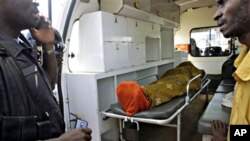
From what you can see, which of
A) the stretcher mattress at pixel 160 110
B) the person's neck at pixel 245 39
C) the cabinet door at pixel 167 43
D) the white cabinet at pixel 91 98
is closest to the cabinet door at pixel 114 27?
the white cabinet at pixel 91 98

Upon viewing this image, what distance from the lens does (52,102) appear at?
1052 mm

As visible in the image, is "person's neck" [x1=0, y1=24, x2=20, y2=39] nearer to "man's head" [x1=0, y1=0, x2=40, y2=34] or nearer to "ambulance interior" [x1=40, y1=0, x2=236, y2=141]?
"man's head" [x1=0, y1=0, x2=40, y2=34]

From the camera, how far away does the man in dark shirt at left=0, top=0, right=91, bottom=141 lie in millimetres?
840

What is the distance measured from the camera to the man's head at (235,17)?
3.39 feet

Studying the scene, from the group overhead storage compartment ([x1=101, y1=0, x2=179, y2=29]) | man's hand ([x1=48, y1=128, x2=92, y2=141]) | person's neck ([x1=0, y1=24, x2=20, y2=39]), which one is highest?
overhead storage compartment ([x1=101, y1=0, x2=179, y2=29])

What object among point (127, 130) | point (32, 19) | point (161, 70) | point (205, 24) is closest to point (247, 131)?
point (32, 19)

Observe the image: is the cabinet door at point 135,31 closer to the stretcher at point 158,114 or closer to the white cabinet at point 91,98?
the white cabinet at point 91,98

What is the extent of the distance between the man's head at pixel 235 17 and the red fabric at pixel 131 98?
4.80 ft

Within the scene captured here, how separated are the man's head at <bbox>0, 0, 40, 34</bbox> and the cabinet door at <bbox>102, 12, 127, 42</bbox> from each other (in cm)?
170

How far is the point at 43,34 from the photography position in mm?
1406

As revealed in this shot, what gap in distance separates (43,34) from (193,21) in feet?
20.5

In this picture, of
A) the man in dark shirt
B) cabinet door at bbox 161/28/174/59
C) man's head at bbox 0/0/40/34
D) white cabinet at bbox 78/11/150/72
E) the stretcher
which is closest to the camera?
the man in dark shirt

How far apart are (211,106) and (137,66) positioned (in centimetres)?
160

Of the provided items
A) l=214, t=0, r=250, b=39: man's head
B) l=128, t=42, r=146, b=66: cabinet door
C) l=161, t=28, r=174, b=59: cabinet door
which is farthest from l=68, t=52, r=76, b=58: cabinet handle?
l=161, t=28, r=174, b=59: cabinet door
